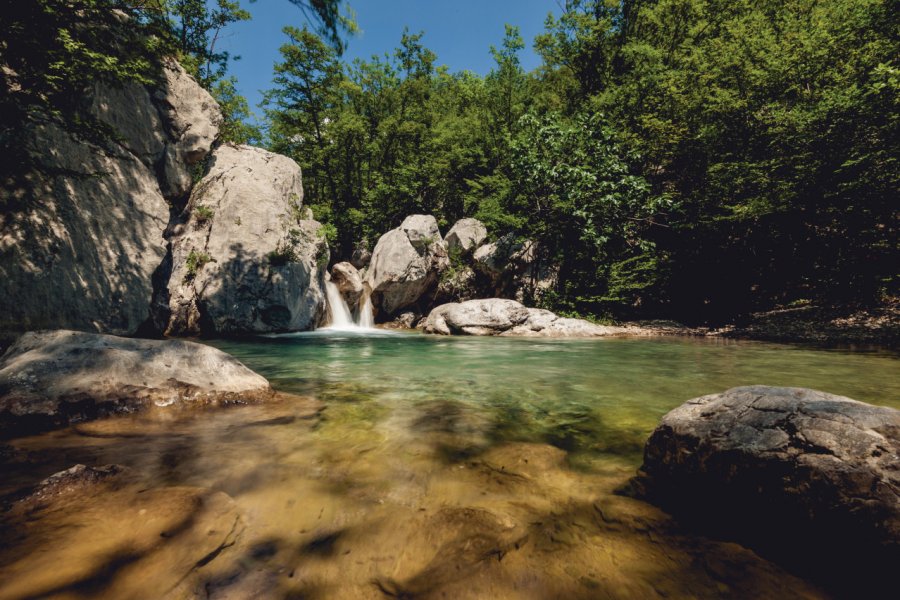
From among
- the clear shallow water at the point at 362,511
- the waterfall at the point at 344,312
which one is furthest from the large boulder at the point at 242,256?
the clear shallow water at the point at 362,511

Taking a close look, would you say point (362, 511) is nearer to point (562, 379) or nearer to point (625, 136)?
point (562, 379)

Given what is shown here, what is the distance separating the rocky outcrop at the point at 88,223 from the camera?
22.4ft

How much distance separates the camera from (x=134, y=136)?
1029 centimetres

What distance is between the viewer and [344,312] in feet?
58.8

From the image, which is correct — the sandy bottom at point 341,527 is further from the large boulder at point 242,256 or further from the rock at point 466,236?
the rock at point 466,236

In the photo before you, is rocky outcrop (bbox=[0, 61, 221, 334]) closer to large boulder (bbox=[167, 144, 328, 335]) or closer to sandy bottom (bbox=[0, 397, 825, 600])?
large boulder (bbox=[167, 144, 328, 335])

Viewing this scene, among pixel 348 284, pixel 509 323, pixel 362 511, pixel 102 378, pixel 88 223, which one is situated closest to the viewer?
pixel 362 511

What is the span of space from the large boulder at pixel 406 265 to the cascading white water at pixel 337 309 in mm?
1568

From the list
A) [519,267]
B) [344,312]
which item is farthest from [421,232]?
[344,312]

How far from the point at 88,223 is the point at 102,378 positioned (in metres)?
6.93

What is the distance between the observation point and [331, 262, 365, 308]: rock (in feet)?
60.8

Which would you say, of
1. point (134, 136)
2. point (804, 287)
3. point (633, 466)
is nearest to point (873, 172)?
point (804, 287)

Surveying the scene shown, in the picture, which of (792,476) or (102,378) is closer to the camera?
(792,476)

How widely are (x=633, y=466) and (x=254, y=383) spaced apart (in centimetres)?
428
